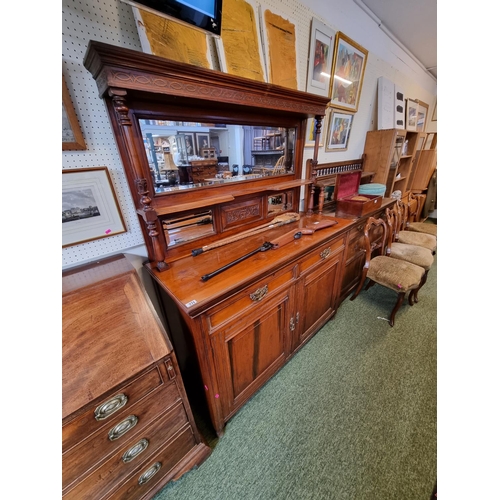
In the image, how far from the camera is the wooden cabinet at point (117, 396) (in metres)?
0.61

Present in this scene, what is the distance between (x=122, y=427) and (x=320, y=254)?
1332 mm

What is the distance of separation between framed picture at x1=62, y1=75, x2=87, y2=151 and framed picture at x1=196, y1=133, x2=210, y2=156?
0.53 metres

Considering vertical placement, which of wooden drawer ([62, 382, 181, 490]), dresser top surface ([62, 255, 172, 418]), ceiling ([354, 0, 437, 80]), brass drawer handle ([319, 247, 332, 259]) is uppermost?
ceiling ([354, 0, 437, 80])

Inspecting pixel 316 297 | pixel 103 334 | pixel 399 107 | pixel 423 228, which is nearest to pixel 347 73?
pixel 399 107

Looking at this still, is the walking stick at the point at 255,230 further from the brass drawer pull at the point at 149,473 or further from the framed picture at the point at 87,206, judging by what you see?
the brass drawer pull at the point at 149,473

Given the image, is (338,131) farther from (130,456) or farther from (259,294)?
(130,456)

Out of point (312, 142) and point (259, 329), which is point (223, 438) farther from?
point (312, 142)

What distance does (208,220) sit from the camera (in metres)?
1.32

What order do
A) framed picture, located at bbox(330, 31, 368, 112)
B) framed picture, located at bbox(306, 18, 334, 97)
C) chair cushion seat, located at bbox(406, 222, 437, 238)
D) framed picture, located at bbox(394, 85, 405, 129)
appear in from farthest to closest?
framed picture, located at bbox(394, 85, 405, 129), chair cushion seat, located at bbox(406, 222, 437, 238), framed picture, located at bbox(330, 31, 368, 112), framed picture, located at bbox(306, 18, 334, 97)

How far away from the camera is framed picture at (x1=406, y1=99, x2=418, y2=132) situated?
3.48m

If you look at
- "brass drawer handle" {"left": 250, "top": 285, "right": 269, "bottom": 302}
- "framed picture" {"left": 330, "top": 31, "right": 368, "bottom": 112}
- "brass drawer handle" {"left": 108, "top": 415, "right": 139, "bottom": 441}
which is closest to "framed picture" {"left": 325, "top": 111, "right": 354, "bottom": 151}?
"framed picture" {"left": 330, "top": 31, "right": 368, "bottom": 112}

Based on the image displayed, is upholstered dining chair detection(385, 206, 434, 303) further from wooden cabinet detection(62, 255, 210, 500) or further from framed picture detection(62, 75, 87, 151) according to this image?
framed picture detection(62, 75, 87, 151)

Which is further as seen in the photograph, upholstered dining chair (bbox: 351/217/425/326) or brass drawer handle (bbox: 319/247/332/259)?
upholstered dining chair (bbox: 351/217/425/326)

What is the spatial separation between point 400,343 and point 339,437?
3.38ft
